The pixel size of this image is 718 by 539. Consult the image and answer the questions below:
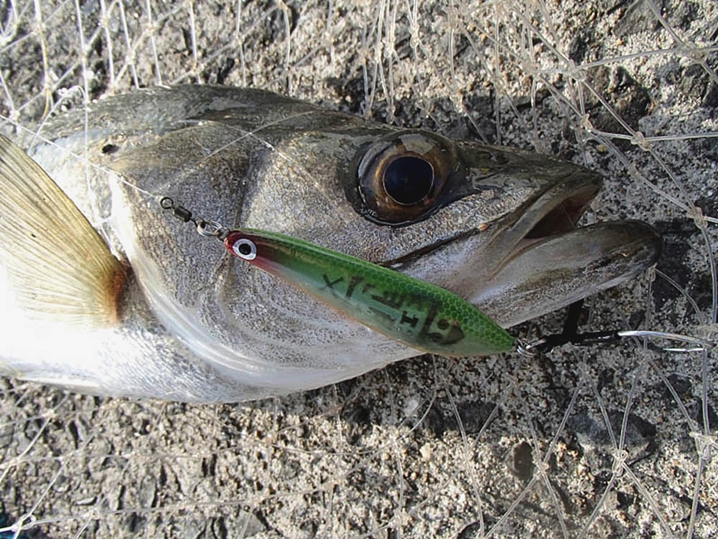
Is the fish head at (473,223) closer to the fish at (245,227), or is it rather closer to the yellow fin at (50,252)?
the fish at (245,227)

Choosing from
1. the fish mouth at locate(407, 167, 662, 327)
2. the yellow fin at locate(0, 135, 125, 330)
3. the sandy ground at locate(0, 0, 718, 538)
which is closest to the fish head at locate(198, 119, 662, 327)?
the fish mouth at locate(407, 167, 662, 327)

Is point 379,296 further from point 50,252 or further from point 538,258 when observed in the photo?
point 50,252

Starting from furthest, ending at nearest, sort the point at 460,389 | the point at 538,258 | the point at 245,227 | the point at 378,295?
the point at 460,389 < the point at 245,227 < the point at 538,258 < the point at 378,295

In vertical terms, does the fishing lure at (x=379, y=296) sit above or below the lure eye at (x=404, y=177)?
below

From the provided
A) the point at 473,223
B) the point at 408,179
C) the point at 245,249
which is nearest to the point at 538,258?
the point at 473,223

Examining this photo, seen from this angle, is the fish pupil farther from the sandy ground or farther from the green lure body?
the sandy ground

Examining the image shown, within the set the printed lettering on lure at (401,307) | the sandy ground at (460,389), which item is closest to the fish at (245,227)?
the printed lettering on lure at (401,307)

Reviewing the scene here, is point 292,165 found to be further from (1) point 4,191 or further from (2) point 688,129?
(2) point 688,129

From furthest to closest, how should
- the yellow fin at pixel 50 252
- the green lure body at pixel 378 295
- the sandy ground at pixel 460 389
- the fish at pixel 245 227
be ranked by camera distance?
the sandy ground at pixel 460 389, the yellow fin at pixel 50 252, the fish at pixel 245 227, the green lure body at pixel 378 295
